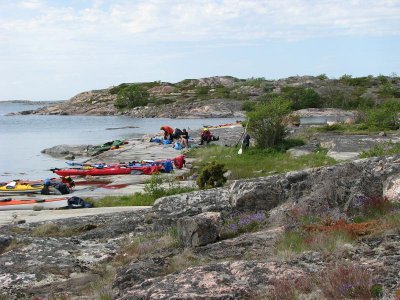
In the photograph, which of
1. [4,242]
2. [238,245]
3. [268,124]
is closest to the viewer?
[238,245]

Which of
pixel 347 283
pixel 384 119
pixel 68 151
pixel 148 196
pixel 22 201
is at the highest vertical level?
pixel 347 283

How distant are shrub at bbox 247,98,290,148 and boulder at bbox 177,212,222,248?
22.2 metres

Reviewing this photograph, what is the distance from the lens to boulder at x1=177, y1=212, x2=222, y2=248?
896 centimetres

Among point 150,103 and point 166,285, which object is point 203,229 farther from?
point 150,103

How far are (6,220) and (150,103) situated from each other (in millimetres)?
95435

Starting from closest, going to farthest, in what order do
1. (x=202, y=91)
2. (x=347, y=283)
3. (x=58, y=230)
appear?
(x=347, y=283), (x=58, y=230), (x=202, y=91)

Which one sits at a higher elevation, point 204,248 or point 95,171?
point 204,248

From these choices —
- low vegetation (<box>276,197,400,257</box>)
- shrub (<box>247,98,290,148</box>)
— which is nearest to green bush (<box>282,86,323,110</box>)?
shrub (<box>247,98,290,148</box>)

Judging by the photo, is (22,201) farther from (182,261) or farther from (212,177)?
(182,261)

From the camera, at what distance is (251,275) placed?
6293 millimetres

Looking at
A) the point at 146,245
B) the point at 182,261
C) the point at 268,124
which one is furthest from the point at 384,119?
the point at 182,261

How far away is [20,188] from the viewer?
973 inches

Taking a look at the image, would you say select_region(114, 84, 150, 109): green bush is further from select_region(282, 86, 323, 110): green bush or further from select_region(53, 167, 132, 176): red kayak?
select_region(53, 167, 132, 176): red kayak

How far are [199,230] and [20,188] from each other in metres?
17.6
